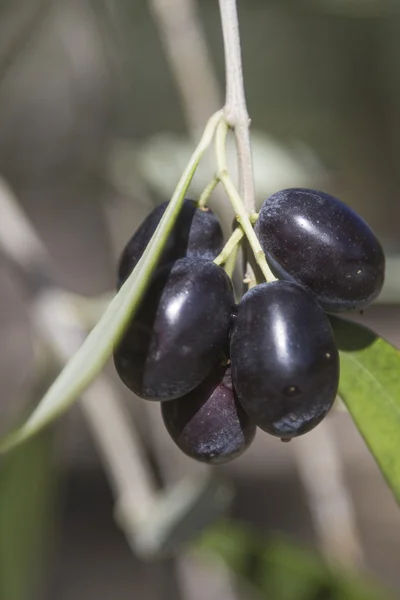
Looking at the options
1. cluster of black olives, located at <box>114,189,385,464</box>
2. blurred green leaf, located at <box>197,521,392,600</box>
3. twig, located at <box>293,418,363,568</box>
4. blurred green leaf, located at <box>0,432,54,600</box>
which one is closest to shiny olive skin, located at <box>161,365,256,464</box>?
cluster of black olives, located at <box>114,189,385,464</box>

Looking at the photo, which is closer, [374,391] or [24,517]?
[374,391]

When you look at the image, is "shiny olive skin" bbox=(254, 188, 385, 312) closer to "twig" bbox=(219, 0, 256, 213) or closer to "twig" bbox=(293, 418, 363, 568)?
"twig" bbox=(219, 0, 256, 213)

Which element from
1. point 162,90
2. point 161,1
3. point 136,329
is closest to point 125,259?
point 136,329

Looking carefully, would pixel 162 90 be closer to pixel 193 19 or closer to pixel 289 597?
pixel 193 19

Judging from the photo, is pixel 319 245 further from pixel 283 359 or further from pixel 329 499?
pixel 329 499

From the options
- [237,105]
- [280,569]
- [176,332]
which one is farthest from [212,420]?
[280,569]
